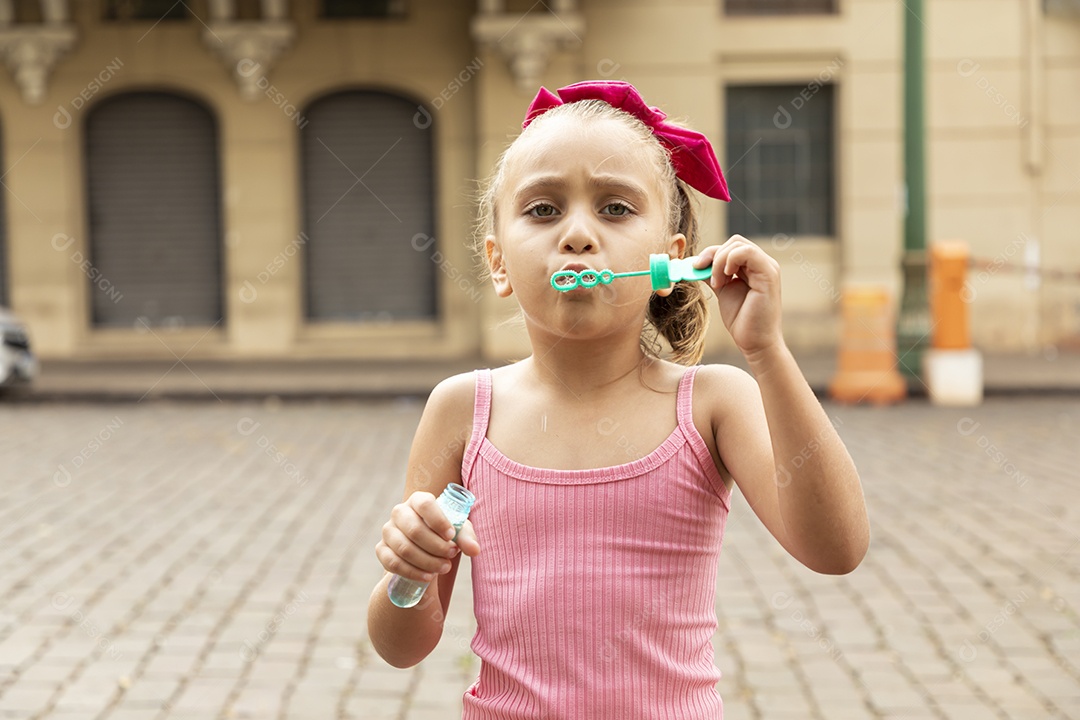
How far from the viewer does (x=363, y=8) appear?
16.4 metres

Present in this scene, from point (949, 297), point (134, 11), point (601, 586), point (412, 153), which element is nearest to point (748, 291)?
point (601, 586)

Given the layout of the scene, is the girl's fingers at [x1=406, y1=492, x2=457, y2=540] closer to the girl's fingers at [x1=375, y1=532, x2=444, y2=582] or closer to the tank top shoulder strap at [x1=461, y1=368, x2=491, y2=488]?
the girl's fingers at [x1=375, y1=532, x2=444, y2=582]

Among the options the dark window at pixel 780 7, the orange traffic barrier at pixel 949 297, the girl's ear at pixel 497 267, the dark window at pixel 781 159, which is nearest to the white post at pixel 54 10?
the dark window at pixel 780 7

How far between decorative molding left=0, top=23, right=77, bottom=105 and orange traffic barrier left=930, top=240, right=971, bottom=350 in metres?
10.3

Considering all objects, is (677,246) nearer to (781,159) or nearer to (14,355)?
(14,355)

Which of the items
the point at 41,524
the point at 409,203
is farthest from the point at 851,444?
the point at 409,203

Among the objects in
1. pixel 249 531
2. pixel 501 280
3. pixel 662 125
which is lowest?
pixel 249 531

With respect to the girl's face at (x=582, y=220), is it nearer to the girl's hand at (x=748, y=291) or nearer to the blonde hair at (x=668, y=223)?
the blonde hair at (x=668, y=223)

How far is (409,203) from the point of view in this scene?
1653 cm

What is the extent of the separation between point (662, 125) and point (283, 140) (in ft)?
48.7

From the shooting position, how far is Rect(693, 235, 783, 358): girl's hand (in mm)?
1633

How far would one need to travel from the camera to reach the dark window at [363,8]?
16.3 m

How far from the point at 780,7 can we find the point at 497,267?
1494 cm

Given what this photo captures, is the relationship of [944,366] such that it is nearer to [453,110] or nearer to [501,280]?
[453,110]
